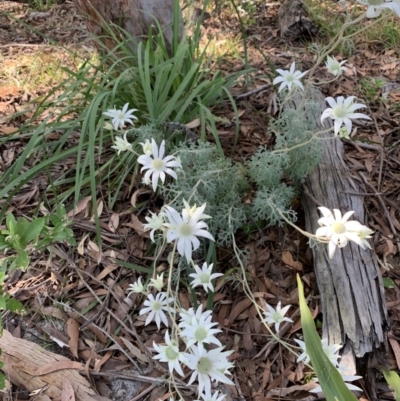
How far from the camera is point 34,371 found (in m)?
1.38

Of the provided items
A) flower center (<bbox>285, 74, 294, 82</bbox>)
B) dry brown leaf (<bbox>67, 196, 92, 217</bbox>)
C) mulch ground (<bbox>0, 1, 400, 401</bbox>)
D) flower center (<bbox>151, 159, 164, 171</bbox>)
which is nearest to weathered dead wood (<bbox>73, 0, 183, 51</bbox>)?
mulch ground (<bbox>0, 1, 400, 401</bbox>)

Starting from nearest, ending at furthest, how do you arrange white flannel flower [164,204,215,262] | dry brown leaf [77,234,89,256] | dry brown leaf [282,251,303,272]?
white flannel flower [164,204,215,262]
dry brown leaf [282,251,303,272]
dry brown leaf [77,234,89,256]

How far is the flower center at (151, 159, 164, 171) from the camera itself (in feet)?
4.17

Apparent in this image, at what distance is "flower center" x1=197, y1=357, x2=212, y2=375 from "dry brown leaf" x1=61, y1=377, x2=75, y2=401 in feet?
1.70

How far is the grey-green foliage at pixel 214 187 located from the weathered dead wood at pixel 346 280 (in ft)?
0.92

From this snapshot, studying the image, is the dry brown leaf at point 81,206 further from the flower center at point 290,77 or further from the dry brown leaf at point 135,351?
the flower center at point 290,77

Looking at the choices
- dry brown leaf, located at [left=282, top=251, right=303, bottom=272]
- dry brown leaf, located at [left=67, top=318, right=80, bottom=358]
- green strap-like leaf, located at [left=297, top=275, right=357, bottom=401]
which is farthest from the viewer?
dry brown leaf, located at [left=282, top=251, right=303, bottom=272]

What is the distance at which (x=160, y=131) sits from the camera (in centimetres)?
181

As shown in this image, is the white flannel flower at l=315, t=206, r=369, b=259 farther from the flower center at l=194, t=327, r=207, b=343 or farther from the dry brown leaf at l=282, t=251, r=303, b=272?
the dry brown leaf at l=282, t=251, r=303, b=272

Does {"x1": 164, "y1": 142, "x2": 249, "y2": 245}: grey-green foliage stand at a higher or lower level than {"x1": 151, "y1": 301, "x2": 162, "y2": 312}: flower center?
higher

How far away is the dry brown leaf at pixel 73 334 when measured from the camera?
1.46 m

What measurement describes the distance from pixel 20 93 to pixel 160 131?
1187 mm

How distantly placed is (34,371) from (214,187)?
860 millimetres

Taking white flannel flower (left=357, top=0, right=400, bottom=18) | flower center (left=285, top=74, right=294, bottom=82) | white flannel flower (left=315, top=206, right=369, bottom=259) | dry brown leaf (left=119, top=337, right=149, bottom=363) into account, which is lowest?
dry brown leaf (left=119, top=337, right=149, bottom=363)
